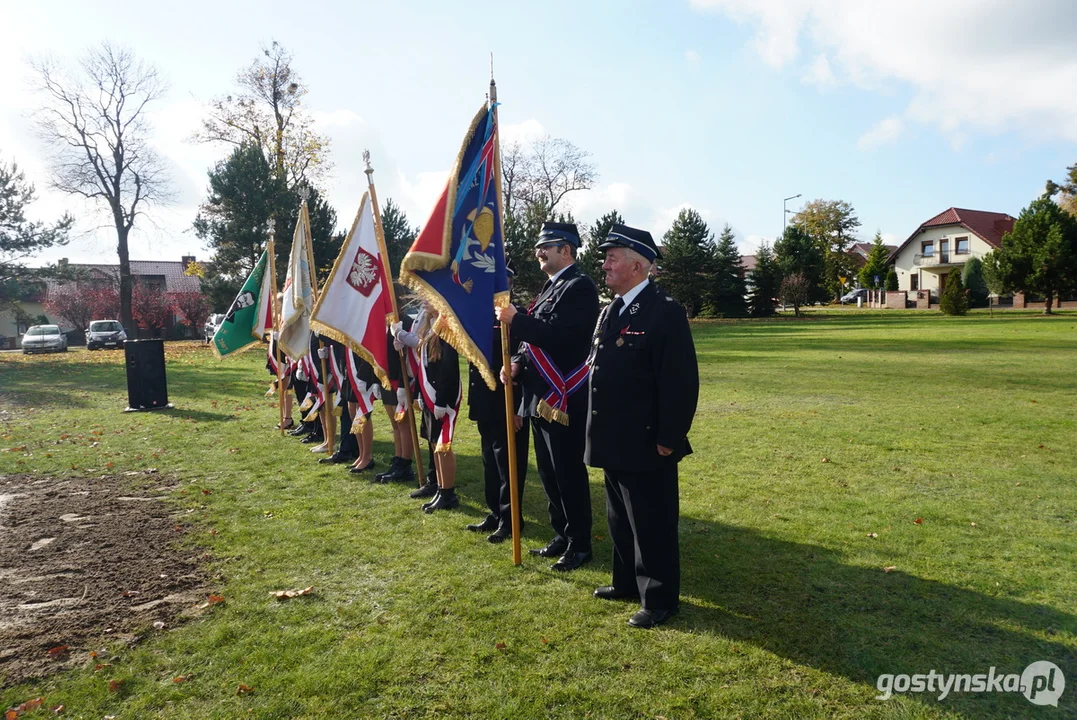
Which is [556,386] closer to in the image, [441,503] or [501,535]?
[501,535]

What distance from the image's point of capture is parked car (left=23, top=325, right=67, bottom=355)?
37.2m

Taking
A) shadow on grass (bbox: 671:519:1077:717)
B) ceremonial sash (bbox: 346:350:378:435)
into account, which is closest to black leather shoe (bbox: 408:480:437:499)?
ceremonial sash (bbox: 346:350:378:435)

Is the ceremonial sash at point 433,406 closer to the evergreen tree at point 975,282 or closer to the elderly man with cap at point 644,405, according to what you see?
the elderly man with cap at point 644,405

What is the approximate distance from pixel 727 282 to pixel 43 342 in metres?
41.8

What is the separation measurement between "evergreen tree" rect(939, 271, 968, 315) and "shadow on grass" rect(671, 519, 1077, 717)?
164 feet

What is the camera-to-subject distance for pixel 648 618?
4324 mm

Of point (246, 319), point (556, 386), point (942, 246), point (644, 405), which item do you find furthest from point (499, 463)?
point (942, 246)

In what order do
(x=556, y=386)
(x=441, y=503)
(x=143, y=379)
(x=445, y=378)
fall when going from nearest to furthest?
(x=556, y=386) → (x=445, y=378) → (x=441, y=503) → (x=143, y=379)

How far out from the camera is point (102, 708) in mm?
3592

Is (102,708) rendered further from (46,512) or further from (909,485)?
(909,485)

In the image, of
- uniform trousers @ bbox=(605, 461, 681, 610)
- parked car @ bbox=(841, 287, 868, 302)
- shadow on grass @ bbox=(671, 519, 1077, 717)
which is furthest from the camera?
parked car @ bbox=(841, 287, 868, 302)

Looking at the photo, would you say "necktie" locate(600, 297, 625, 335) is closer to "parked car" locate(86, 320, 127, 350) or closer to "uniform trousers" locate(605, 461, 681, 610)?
"uniform trousers" locate(605, 461, 681, 610)

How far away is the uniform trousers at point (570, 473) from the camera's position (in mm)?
5301

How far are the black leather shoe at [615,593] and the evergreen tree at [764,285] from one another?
1996 inches
